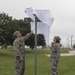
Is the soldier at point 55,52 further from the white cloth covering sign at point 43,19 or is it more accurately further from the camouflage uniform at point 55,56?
the white cloth covering sign at point 43,19

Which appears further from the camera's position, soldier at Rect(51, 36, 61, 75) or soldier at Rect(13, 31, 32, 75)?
soldier at Rect(51, 36, 61, 75)

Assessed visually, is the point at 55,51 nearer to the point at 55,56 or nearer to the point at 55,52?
the point at 55,52

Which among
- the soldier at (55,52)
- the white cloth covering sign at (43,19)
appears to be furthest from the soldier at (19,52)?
the soldier at (55,52)

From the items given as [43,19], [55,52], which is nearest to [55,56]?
[55,52]

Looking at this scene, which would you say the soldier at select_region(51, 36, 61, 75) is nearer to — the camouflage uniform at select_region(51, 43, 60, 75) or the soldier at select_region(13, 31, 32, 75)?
the camouflage uniform at select_region(51, 43, 60, 75)

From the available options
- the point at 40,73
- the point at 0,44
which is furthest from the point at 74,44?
the point at 40,73

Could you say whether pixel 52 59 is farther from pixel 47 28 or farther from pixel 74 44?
pixel 74 44

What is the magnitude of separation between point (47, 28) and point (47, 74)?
6470 mm

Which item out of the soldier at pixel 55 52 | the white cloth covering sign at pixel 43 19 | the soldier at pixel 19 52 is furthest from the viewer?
the soldier at pixel 55 52

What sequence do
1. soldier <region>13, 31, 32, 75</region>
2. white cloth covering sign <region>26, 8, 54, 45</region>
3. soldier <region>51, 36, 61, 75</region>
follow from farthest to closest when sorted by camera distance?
1. soldier <region>51, 36, 61, 75</region>
2. soldier <region>13, 31, 32, 75</region>
3. white cloth covering sign <region>26, 8, 54, 45</region>

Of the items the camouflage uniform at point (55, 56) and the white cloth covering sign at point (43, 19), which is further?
the camouflage uniform at point (55, 56)

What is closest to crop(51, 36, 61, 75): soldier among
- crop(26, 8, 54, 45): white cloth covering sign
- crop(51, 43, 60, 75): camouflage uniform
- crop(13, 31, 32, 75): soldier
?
crop(51, 43, 60, 75): camouflage uniform

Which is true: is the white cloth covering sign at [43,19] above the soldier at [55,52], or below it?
above

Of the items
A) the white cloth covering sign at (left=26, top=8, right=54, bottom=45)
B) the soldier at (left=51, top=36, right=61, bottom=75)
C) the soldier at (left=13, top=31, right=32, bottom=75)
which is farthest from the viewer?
the soldier at (left=51, top=36, right=61, bottom=75)
